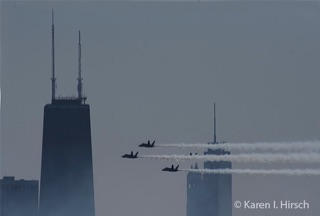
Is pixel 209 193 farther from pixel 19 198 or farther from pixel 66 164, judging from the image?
pixel 66 164

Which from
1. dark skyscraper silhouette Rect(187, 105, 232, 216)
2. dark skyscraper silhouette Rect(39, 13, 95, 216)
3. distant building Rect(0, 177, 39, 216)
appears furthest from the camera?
dark skyscraper silhouette Rect(39, 13, 95, 216)

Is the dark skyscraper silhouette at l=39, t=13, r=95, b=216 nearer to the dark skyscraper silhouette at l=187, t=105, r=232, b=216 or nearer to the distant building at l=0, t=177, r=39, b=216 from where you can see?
the distant building at l=0, t=177, r=39, b=216

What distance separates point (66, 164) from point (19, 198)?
7.98 m

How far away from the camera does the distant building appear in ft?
183

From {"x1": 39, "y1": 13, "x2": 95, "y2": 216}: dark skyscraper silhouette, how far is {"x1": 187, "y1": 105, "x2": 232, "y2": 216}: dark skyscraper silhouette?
6.21 meters

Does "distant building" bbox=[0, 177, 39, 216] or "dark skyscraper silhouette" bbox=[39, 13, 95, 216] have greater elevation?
"dark skyscraper silhouette" bbox=[39, 13, 95, 216]

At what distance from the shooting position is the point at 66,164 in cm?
6688

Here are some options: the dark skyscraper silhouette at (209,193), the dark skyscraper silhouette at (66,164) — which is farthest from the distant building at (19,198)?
the dark skyscraper silhouette at (209,193)

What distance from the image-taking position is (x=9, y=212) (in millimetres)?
57375

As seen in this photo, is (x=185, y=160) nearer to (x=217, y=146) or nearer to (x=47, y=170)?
(x=217, y=146)

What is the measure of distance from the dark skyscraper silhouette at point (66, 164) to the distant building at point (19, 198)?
479 millimetres

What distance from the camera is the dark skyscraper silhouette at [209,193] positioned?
1914 inches

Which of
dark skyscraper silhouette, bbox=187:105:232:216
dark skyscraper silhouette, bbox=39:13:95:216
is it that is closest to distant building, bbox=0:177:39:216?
dark skyscraper silhouette, bbox=39:13:95:216

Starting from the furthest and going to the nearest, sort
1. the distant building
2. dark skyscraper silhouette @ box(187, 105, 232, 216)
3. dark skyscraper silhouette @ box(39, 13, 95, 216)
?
dark skyscraper silhouette @ box(39, 13, 95, 216) → the distant building → dark skyscraper silhouette @ box(187, 105, 232, 216)
